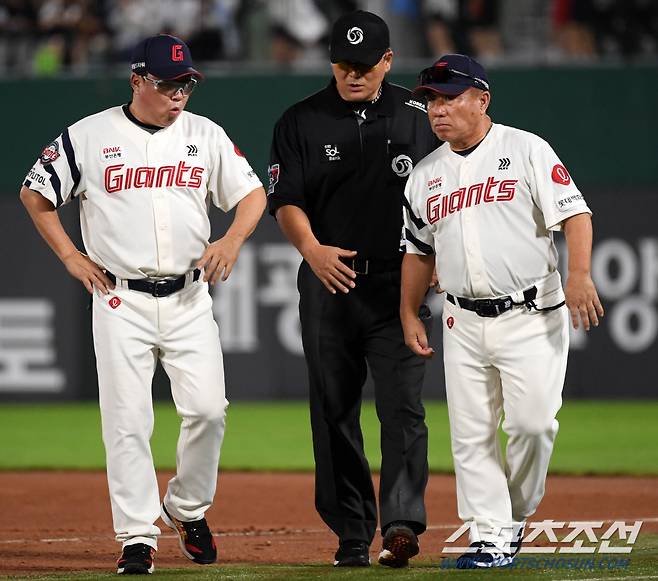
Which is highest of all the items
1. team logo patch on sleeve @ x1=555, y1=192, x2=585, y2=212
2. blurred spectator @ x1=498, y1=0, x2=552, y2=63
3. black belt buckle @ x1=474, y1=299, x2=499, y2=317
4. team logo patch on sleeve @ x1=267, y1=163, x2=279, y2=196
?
blurred spectator @ x1=498, y1=0, x2=552, y2=63

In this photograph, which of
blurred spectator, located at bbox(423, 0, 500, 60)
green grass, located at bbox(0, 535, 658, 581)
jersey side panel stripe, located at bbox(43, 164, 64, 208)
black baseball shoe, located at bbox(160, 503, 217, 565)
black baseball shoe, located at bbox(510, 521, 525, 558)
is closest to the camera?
green grass, located at bbox(0, 535, 658, 581)

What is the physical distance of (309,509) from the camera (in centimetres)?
803

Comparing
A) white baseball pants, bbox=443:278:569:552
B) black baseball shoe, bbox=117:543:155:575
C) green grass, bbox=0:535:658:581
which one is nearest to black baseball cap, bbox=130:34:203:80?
white baseball pants, bbox=443:278:569:552

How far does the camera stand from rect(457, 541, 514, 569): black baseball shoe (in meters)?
5.31

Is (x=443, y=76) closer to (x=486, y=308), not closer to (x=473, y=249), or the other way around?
(x=473, y=249)

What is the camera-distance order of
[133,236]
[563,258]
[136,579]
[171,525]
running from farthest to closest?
[563,258] → [171,525] → [133,236] → [136,579]

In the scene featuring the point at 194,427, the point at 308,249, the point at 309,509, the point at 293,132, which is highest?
the point at 293,132

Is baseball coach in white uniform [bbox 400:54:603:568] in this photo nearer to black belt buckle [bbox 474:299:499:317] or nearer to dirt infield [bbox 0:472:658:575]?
black belt buckle [bbox 474:299:499:317]

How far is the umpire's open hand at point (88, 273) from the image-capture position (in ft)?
18.5

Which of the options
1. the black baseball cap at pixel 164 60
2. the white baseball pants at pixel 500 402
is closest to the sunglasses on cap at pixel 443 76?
the white baseball pants at pixel 500 402

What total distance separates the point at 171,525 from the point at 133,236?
1.35 metres

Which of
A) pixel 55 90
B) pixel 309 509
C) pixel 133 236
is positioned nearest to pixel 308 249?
pixel 133 236

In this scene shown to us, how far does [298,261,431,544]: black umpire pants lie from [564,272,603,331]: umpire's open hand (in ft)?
2.79

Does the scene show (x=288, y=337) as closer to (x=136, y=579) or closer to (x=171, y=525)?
(x=171, y=525)
